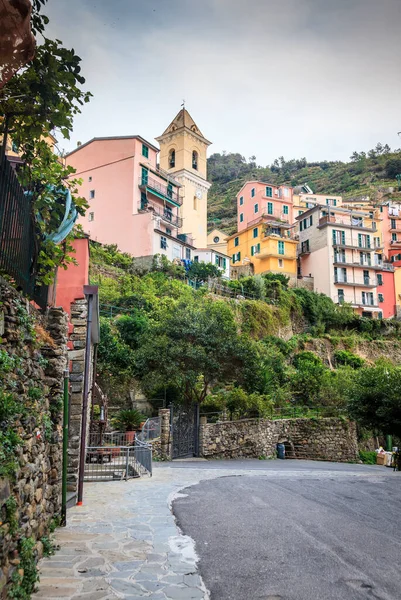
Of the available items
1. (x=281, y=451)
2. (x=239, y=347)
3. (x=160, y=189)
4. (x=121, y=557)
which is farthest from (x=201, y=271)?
(x=121, y=557)

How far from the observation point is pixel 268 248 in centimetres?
5509

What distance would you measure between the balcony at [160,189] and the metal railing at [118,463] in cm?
3222

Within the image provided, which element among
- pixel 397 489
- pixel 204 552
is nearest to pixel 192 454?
pixel 397 489

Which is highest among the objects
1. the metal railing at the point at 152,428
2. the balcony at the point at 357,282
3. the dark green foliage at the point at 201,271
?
the balcony at the point at 357,282

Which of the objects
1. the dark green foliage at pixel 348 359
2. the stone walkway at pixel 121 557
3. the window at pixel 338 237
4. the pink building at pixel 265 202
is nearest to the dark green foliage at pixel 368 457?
the dark green foliage at pixel 348 359

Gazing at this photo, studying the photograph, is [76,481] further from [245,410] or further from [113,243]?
[113,243]

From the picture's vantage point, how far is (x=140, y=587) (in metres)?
5.05

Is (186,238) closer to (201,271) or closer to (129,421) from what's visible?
(201,271)

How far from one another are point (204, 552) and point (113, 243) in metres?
38.4

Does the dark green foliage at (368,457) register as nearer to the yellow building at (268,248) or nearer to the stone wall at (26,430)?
the stone wall at (26,430)

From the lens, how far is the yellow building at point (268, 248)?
55.2 metres

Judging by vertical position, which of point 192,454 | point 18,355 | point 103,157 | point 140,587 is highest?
point 103,157

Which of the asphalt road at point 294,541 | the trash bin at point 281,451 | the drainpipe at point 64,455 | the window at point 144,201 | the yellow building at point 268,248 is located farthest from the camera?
the yellow building at point 268,248

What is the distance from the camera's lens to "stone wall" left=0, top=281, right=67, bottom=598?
400cm
